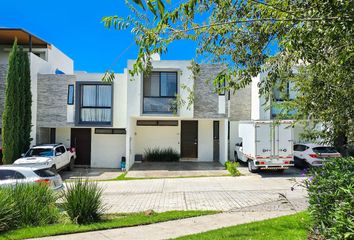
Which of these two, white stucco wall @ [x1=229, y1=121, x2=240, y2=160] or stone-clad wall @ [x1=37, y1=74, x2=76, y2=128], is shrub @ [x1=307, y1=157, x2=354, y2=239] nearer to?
→ white stucco wall @ [x1=229, y1=121, x2=240, y2=160]

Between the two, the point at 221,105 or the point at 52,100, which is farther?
the point at 52,100

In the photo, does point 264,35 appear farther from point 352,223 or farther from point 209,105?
point 209,105

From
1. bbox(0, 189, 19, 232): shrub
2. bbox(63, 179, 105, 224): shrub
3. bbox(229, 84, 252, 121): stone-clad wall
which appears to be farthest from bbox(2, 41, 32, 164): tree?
bbox(229, 84, 252, 121): stone-clad wall

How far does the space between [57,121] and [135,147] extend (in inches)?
225

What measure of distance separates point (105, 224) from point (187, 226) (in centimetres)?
206

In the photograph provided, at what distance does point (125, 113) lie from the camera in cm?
2059

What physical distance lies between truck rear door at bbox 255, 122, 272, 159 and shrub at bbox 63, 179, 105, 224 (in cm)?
1081

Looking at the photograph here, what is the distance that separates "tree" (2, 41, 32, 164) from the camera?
18391mm

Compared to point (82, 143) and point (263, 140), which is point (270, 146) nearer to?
point (263, 140)

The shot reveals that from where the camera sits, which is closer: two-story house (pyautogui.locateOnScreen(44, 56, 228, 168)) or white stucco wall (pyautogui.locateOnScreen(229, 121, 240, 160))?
two-story house (pyautogui.locateOnScreen(44, 56, 228, 168))

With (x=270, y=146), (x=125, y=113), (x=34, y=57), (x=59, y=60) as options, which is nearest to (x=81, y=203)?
(x=270, y=146)

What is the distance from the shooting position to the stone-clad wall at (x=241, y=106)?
23.4 m

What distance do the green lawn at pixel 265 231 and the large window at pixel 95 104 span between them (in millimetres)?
14709

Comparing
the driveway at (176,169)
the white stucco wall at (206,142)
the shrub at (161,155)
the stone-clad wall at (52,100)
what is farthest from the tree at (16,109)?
the white stucco wall at (206,142)
